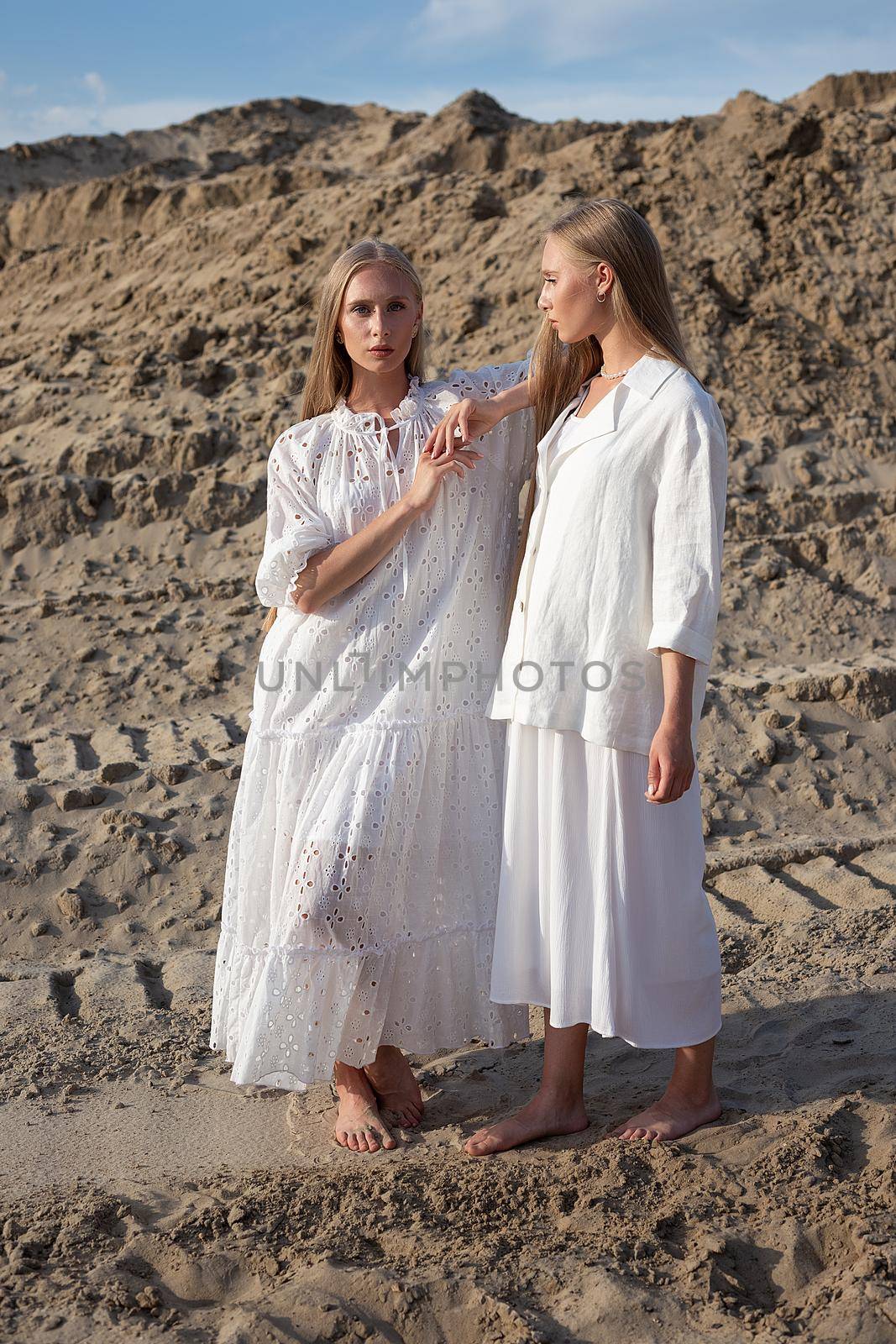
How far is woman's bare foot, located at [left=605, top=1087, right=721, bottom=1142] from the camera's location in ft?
8.55

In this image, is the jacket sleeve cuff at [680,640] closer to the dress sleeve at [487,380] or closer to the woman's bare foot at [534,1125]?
the dress sleeve at [487,380]

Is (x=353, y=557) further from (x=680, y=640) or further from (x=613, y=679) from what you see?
(x=680, y=640)

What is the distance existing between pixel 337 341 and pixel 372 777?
0.99m

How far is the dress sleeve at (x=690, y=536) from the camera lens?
2363mm

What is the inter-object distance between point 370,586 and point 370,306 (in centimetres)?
61

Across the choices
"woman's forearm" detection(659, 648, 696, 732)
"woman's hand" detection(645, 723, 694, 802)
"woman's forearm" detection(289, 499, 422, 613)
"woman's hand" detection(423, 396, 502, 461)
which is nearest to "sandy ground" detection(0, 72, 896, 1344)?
"woman's hand" detection(645, 723, 694, 802)

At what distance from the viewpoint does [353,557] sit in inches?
106

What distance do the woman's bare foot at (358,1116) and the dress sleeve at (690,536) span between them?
1.18 metres

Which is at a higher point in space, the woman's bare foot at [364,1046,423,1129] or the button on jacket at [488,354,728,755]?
the button on jacket at [488,354,728,755]

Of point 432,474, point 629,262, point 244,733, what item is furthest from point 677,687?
point 244,733

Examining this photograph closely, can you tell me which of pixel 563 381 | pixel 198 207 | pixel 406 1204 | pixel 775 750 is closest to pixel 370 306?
pixel 563 381

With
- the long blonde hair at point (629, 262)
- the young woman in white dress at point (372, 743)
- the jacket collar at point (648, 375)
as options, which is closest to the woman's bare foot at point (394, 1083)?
the young woman in white dress at point (372, 743)

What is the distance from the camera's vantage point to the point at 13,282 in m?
10.6

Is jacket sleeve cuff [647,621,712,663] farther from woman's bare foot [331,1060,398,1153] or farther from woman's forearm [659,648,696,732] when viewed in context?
woman's bare foot [331,1060,398,1153]
